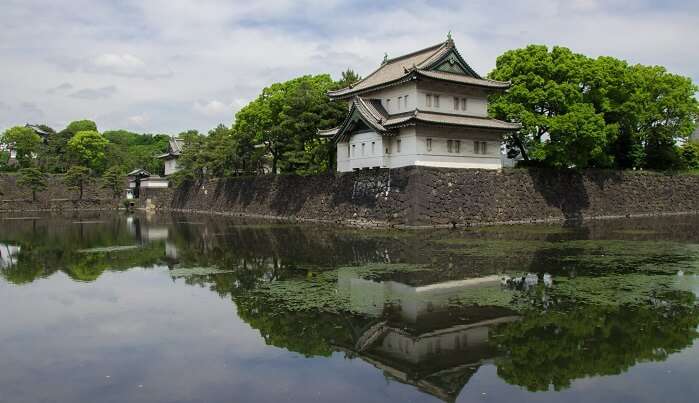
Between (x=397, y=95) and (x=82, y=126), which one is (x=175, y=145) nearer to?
(x=82, y=126)

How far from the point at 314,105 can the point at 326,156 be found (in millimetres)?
3557

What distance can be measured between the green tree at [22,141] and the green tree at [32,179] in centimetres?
726

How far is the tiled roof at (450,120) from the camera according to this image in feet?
97.2

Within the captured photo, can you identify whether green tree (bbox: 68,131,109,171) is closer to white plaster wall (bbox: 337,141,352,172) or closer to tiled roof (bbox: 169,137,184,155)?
tiled roof (bbox: 169,137,184,155)

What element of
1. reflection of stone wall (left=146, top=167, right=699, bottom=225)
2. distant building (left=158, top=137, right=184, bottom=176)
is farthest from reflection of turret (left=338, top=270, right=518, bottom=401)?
distant building (left=158, top=137, right=184, bottom=176)

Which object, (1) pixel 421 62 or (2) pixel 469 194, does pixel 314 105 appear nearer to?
(1) pixel 421 62

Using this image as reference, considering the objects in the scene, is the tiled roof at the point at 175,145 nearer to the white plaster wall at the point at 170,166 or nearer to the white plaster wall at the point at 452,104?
the white plaster wall at the point at 170,166

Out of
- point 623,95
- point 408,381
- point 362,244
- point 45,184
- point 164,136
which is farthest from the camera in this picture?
point 164,136

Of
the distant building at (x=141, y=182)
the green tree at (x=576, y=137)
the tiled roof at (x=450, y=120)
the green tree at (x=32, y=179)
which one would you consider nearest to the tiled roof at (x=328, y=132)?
the tiled roof at (x=450, y=120)

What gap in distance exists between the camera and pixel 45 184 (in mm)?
60625

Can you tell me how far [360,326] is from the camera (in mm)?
10008

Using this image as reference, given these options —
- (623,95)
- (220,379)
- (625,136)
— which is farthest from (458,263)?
(625,136)

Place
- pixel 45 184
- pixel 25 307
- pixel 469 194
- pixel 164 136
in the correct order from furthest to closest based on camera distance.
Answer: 1. pixel 164 136
2. pixel 45 184
3. pixel 469 194
4. pixel 25 307

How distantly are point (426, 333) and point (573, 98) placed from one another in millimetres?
28135
